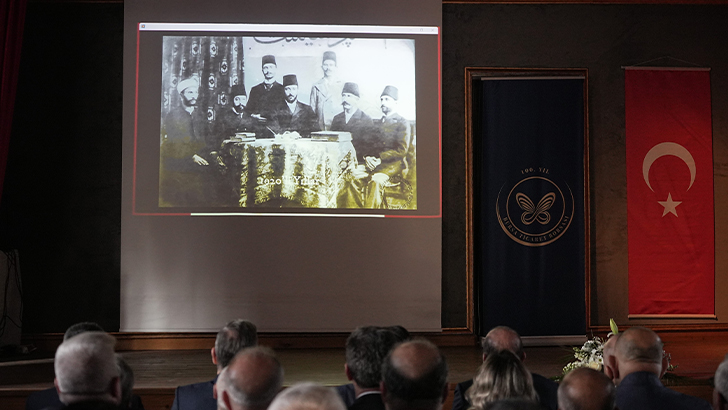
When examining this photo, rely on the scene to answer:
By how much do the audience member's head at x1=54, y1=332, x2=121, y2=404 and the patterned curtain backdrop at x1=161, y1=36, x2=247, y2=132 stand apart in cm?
427

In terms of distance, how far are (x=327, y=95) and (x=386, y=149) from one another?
798 millimetres

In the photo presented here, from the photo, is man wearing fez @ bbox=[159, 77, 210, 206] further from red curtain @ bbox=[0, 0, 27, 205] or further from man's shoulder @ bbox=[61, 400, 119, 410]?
man's shoulder @ bbox=[61, 400, 119, 410]

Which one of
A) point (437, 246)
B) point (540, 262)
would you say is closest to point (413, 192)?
point (437, 246)

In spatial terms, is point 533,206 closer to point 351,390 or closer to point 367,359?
point 351,390

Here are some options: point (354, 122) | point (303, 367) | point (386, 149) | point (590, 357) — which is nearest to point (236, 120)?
point (354, 122)

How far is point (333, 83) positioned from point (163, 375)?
3108 millimetres

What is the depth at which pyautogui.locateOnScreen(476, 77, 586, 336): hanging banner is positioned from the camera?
5.71 meters

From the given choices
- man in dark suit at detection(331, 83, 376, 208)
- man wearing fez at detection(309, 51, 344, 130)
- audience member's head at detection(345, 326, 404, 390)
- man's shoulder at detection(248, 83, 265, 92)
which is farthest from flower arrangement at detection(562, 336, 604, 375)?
man's shoulder at detection(248, 83, 265, 92)

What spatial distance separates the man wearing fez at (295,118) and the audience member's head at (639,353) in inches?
161

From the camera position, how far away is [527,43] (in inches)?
235

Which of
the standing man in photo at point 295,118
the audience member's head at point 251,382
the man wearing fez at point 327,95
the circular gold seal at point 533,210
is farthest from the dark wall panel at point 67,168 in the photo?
the audience member's head at point 251,382

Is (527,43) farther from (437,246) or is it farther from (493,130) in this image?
(437,246)

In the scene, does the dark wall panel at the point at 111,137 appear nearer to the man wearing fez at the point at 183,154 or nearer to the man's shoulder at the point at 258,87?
the man wearing fez at the point at 183,154

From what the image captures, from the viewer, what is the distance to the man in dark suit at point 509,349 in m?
2.20
